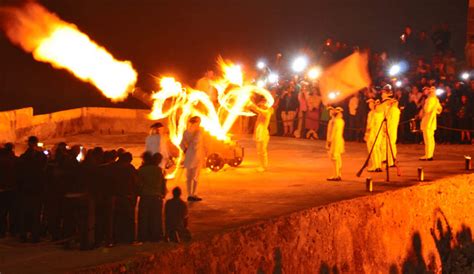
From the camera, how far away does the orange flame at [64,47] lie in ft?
62.3

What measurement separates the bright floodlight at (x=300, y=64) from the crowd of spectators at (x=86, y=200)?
1638 cm

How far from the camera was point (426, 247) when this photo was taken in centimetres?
1691

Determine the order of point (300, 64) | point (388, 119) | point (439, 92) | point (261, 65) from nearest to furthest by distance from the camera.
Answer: point (388, 119)
point (439, 92)
point (300, 64)
point (261, 65)

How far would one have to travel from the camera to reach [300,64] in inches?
1089

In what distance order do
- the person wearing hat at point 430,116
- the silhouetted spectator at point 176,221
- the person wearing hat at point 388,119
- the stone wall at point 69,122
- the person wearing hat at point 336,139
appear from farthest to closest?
the stone wall at point 69,122
the person wearing hat at point 430,116
the person wearing hat at point 388,119
the person wearing hat at point 336,139
the silhouetted spectator at point 176,221

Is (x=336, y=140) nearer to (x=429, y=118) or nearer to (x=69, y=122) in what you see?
(x=429, y=118)

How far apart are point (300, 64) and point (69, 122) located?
8.55 m

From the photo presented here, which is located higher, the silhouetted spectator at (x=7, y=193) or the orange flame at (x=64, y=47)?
the orange flame at (x=64, y=47)

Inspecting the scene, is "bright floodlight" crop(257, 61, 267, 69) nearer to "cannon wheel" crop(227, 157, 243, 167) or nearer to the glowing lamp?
the glowing lamp

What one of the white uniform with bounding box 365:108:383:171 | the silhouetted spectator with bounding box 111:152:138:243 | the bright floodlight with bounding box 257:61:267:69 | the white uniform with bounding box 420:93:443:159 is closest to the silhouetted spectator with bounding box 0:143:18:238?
the silhouetted spectator with bounding box 111:152:138:243

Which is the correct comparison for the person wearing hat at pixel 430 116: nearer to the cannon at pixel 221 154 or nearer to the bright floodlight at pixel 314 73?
the cannon at pixel 221 154

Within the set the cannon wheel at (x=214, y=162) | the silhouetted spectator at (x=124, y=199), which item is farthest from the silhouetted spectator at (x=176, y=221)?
the cannon wheel at (x=214, y=162)

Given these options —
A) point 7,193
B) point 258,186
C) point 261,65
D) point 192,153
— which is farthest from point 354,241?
point 261,65

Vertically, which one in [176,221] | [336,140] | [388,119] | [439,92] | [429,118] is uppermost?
[439,92]
